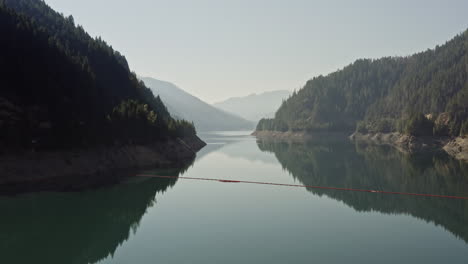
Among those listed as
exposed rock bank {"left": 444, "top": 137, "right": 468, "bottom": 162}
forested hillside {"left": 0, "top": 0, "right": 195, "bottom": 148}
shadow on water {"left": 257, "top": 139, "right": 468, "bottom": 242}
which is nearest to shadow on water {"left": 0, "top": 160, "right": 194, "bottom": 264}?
forested hillside {"left": 0, "top": 0, "right": 195, "bottom": 148}

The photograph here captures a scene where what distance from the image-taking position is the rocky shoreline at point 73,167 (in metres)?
49.5

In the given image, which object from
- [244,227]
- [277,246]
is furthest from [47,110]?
[277,246]

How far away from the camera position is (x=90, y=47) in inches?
4626

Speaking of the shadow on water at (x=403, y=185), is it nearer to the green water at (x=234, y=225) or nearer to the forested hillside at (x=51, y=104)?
the green water at (x=234, y=225)

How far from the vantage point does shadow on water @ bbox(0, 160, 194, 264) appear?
25203 mm

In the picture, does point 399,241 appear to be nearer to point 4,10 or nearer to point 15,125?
point 15,125

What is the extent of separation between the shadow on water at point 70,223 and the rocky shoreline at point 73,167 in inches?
246

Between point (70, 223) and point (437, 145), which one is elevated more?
point (437, 145)

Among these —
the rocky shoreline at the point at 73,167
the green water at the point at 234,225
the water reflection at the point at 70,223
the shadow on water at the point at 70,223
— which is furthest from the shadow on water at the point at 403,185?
the rocky shoreline at the point at 73,167

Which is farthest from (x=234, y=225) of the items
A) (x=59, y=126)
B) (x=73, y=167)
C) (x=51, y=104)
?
(x=51, y=104)

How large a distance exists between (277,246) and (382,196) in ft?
88.6

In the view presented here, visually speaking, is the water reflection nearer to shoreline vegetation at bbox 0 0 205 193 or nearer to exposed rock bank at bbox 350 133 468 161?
shoreline vegetation at bbox 0 0 205 193

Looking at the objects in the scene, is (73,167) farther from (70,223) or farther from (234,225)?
(234,225)

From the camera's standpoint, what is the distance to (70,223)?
3297 cm
